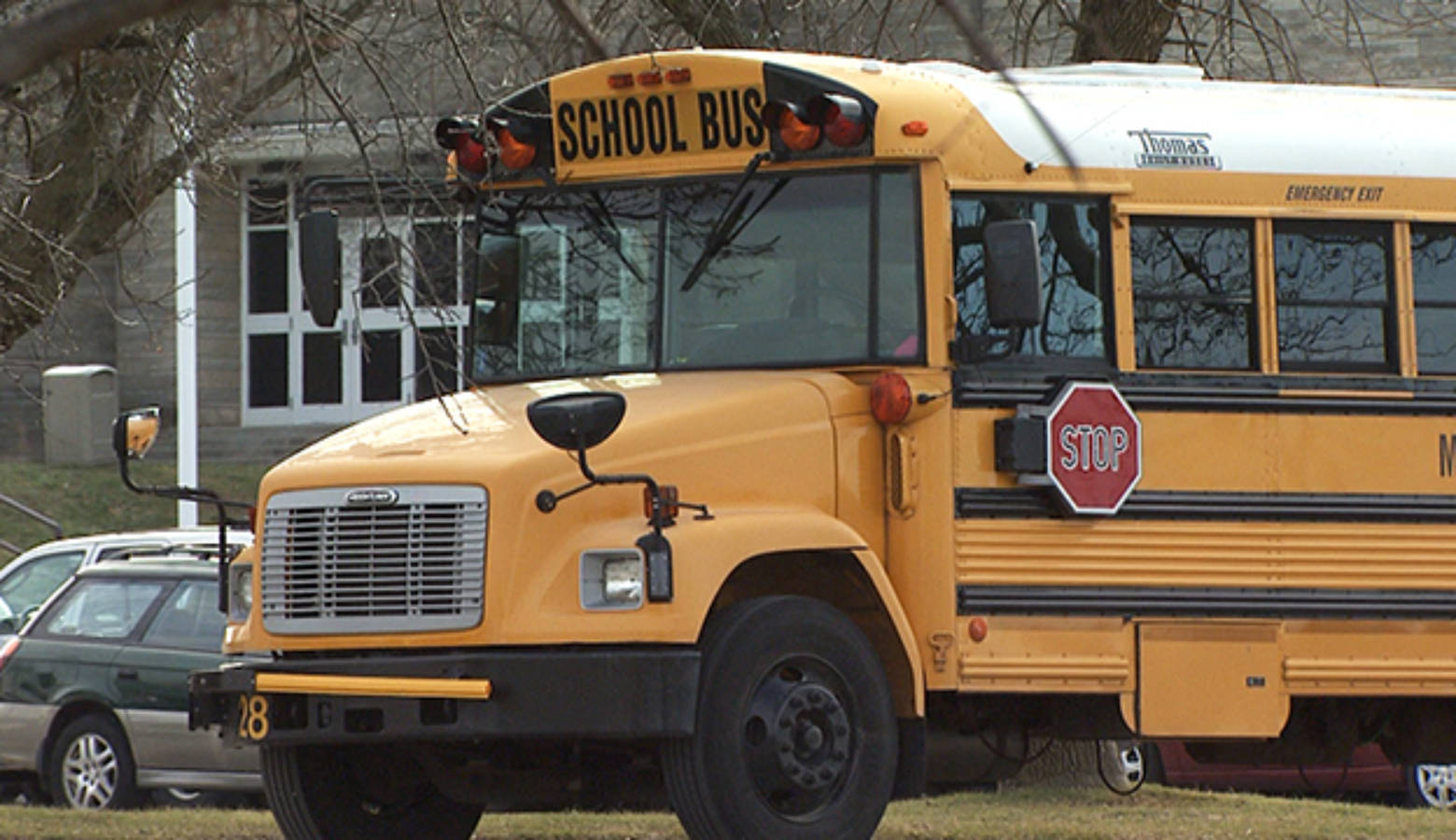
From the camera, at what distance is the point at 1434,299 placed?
10.2 metres

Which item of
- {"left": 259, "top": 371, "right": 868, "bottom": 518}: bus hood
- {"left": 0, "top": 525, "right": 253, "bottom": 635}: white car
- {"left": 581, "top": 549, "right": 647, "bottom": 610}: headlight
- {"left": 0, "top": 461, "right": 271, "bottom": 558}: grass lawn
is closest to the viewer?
{"left": 581, "top": 549, "right": 647, "bottom": 610}: headlight

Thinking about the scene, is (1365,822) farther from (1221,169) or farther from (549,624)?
(549,624)

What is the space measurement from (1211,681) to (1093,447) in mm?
963

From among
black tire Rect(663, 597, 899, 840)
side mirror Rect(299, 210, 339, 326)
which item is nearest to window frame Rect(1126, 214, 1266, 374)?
black tire Rect(663, 597, 899, 840)

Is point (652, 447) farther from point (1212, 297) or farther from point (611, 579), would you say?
point (1212, 297)

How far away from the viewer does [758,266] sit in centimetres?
929

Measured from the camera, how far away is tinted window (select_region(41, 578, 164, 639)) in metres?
15.2

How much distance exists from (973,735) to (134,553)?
9.09 meters

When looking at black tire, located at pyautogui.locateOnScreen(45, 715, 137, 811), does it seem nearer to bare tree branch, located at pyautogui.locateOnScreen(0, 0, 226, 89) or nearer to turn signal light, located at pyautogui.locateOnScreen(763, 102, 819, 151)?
turn signal light, located at pyautogui.locateOnScreen(763, 102, 819, 151)

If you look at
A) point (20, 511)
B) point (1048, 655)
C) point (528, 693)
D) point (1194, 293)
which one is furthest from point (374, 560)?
point (20, 511)

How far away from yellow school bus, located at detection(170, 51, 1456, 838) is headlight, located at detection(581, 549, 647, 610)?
0.05 ft

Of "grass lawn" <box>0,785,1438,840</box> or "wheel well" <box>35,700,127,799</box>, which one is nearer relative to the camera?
"grass lawn" <box>0,785,1438,840</box>

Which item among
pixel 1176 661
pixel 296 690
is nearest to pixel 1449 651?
pixel 1176 661

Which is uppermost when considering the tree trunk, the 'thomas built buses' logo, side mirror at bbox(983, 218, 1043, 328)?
the tree trunk
